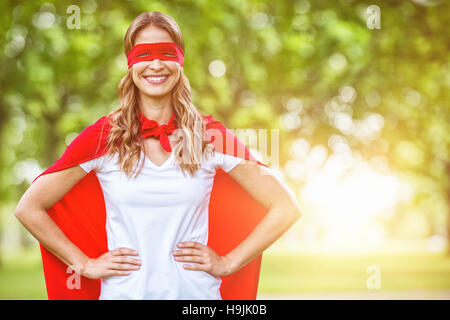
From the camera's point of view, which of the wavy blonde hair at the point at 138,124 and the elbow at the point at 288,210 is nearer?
the wavy blonde hair at the point at 138,124

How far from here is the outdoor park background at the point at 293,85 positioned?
361 inches

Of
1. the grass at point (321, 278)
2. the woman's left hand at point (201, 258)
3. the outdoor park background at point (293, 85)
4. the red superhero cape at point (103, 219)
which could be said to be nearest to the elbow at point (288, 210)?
the red superhero cape at point (103, 219)

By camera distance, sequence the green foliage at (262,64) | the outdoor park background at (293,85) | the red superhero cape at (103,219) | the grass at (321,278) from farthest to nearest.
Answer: the grass at (321,278) < the outdoor park background at (293,85) < the green foliage at (262,64) < the red superhero cape at (103,219)

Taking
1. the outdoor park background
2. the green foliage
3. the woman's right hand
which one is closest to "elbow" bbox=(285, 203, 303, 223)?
the woman's right hand

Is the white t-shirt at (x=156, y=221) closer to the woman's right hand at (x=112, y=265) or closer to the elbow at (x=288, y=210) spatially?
the woman's right hand at (x=112, y=265)

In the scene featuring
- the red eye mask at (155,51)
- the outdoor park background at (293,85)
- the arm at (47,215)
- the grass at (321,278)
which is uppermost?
the outdoor park background at (293,85)

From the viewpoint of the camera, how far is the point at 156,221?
251cm

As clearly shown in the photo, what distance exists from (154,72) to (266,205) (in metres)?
0.90

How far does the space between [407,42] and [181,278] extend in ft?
27.9

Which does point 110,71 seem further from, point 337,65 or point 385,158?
point 385,158

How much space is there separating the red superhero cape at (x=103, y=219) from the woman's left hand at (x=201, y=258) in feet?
0.90

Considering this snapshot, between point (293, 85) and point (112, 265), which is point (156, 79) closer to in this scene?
point (112, 265)

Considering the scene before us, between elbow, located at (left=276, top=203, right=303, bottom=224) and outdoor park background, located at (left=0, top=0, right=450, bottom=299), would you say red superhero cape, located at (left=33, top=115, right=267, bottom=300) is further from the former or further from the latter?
outdoor park background, located at (left=0, top=0, right=450, bottom=299)
